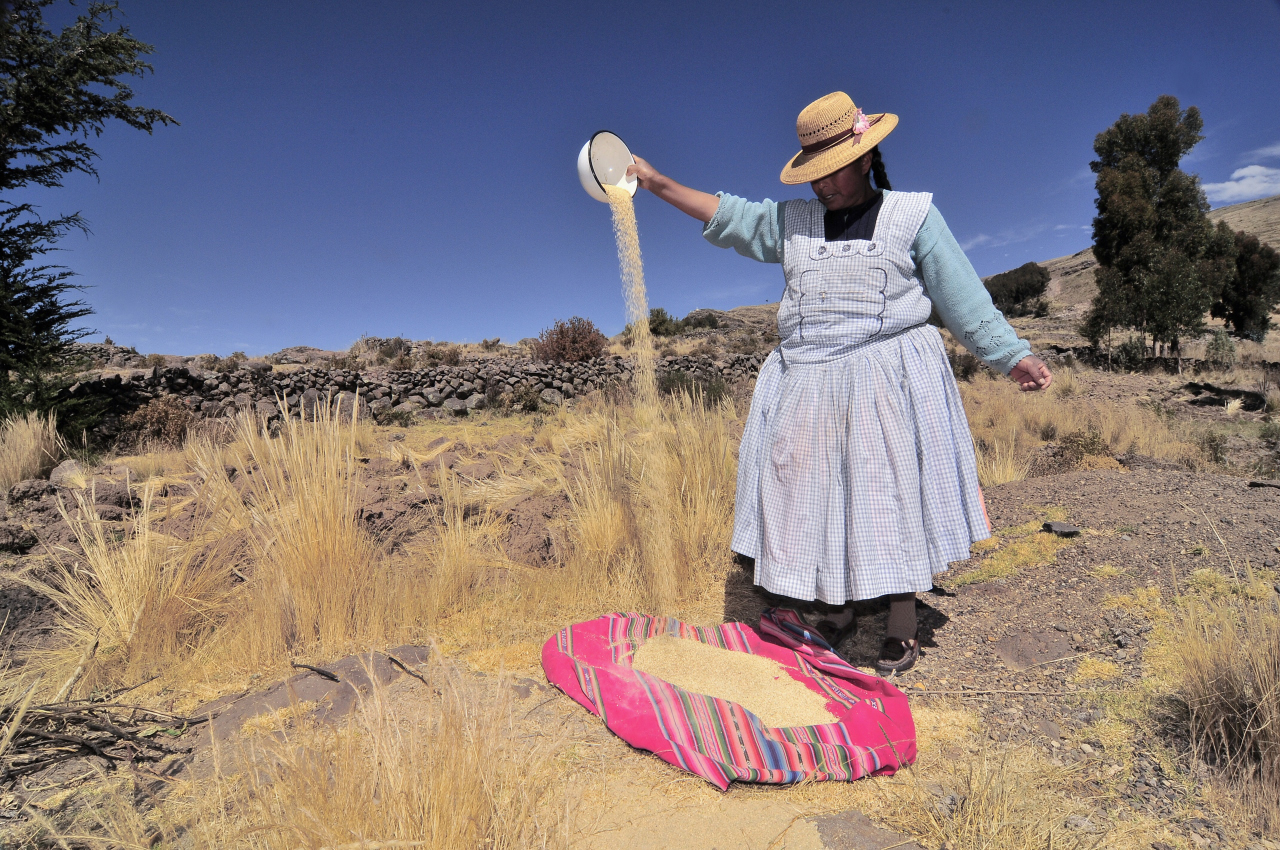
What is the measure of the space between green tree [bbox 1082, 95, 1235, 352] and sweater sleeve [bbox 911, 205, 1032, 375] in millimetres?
18756

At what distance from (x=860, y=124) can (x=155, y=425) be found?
955 centimetres

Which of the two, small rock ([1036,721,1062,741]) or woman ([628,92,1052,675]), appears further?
woman ([628,92,1052,675])

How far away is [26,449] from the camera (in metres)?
5.77

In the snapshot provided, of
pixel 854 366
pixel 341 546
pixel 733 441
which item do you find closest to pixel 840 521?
pixel 854 366

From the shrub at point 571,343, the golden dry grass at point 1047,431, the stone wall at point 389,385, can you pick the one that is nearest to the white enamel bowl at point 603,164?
the golden dry grass at point 1047,431

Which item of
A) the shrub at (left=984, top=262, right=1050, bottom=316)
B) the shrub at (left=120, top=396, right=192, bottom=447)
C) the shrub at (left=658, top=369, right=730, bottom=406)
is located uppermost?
the shrub at (left=984, top=262, right=1050, bottom=316)

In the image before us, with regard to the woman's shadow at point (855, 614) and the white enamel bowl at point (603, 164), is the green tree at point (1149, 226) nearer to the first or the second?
the woman's shadow at point (855, 614)

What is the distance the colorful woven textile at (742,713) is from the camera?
63.4 inches

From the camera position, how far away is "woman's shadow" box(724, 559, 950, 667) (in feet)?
7.97

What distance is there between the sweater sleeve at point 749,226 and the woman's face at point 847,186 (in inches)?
8.3

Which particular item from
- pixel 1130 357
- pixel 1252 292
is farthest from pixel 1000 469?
pixel 1252 292

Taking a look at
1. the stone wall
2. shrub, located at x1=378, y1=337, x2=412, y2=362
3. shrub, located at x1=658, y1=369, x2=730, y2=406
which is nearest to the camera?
shrub, located at x1=658, y1=369, x2=730, y2=406

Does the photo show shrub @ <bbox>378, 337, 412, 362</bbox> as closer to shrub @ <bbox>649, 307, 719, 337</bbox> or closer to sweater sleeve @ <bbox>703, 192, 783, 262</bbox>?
shrub @ <bbox>649, 307, 719, 337</bbox>

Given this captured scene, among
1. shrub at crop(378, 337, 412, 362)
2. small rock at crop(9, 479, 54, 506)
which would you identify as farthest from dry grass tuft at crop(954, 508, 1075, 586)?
shrub at crop(378, 337, 412, 362)
